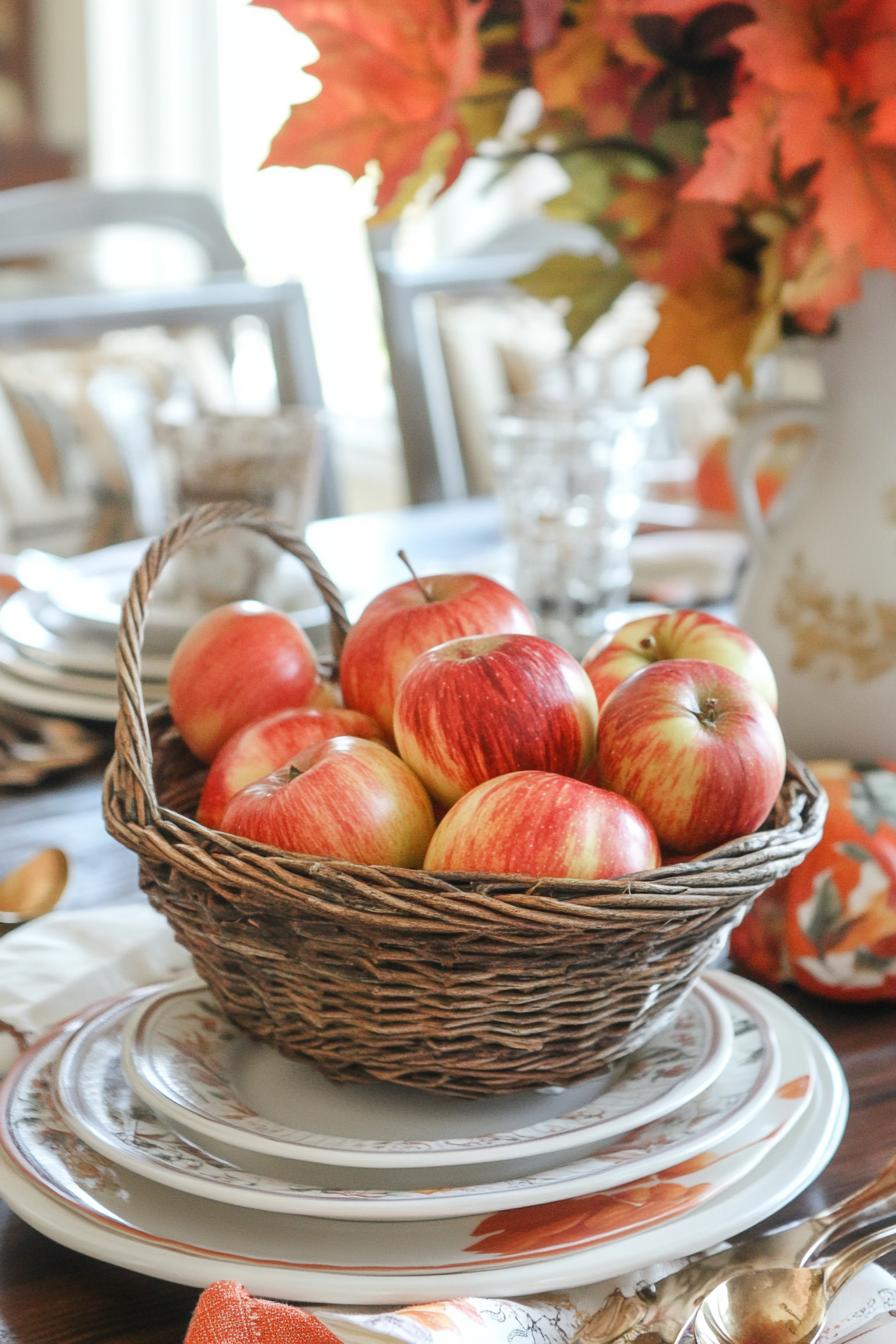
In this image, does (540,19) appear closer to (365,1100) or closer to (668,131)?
(668,131)

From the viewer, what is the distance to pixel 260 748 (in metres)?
0.51

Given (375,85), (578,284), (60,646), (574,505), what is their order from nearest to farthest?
(375,85) → (578,284) → (60,646) → (574,505)

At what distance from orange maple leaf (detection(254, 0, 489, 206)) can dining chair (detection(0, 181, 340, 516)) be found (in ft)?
3.07

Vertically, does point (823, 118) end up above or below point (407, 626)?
above

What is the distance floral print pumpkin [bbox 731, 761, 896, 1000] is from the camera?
1.85 feet

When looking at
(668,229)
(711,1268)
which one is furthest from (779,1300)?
(668,229)

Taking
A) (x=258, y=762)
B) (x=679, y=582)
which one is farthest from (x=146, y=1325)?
(x=679, y=582)

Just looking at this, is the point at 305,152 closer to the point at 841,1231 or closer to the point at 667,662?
the point at 667,662

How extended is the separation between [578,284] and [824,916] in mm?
379

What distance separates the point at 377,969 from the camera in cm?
42

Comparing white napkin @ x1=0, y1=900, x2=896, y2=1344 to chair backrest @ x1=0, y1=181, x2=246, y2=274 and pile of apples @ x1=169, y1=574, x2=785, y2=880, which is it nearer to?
pile of apples @ x1=169, y1=574, x2=785, y2=880

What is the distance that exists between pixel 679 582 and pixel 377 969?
0.76 m

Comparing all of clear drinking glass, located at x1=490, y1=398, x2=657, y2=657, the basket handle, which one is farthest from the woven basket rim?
clear drinking glass, located at x1=490, y1=398, x2=657, y2=657

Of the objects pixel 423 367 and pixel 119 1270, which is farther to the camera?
pixel 423 367
